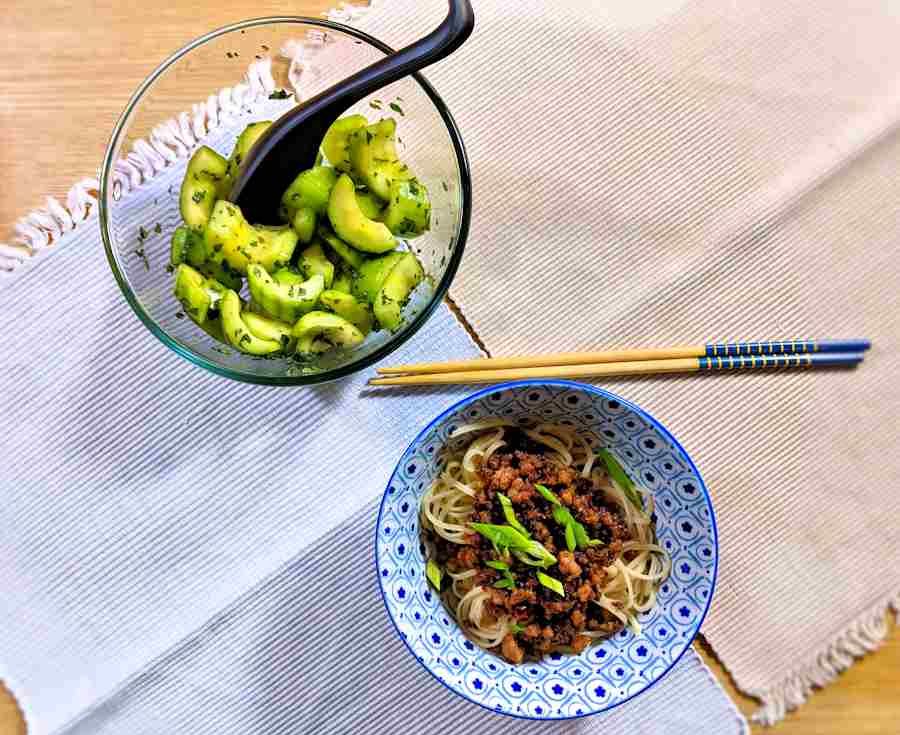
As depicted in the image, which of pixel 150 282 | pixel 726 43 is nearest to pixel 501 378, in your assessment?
pixel 150 282

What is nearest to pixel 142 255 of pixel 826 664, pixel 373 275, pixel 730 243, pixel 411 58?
pixel 373 275

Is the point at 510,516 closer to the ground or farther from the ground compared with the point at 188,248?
closer to the ground

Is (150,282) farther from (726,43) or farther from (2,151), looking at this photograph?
(726,43)

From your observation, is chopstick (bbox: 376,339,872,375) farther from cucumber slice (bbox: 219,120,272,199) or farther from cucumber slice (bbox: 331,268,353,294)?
cucumber slice (bbox: 219,120,272,199)

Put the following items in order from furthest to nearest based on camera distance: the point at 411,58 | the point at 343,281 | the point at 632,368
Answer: the point at 632,368 < the point at 343,281 < the point at 411,58

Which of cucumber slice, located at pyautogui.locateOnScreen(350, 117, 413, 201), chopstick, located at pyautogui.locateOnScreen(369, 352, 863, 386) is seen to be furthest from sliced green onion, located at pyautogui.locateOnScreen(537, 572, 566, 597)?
cucumber slice, located at pyautogui.locateOnScreen(350, 117, 413, 201)

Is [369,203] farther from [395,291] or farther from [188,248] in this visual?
[188,248]

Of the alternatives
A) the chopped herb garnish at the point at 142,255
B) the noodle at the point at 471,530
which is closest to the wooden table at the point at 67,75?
the chopped herb garnish at the point at 142,255
